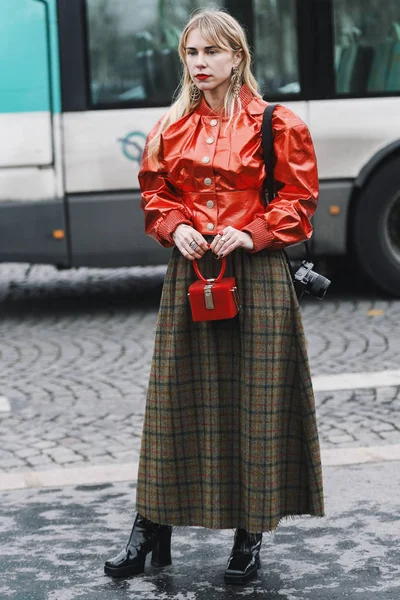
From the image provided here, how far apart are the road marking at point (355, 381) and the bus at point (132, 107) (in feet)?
7.48

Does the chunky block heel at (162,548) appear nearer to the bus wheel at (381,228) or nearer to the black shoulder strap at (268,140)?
the black shoulder strap at (268,140)

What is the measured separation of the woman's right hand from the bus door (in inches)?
202

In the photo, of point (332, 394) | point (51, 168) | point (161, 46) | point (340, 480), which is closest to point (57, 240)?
point (51, 168)

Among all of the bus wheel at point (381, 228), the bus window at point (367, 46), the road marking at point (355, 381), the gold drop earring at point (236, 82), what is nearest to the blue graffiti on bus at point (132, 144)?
the bus window at point (367, 46)

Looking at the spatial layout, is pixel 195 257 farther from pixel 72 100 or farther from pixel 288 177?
pixel 72 100

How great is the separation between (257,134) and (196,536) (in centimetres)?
146

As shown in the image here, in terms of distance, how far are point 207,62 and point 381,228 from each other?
5.61 metres

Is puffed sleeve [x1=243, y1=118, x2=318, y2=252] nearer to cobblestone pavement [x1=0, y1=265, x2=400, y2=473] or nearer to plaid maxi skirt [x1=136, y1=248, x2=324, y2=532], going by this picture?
plaid maxi skirt [x1=136, y1=248, x2=324, y2=532]

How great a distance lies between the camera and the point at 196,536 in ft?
14.3

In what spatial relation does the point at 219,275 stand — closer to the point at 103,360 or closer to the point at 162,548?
the point at 162,548

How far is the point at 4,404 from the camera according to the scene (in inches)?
261

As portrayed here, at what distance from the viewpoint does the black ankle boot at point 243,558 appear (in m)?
3.89

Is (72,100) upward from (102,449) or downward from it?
upward

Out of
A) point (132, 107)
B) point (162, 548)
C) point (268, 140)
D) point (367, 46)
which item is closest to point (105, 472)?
point (162, 548)
